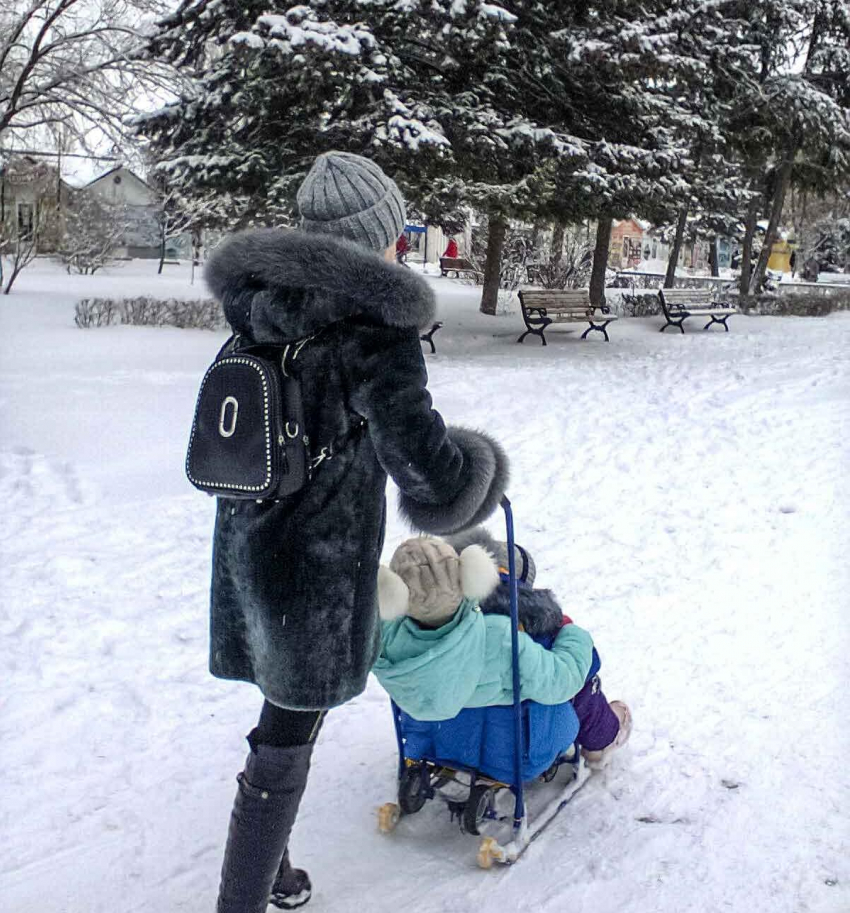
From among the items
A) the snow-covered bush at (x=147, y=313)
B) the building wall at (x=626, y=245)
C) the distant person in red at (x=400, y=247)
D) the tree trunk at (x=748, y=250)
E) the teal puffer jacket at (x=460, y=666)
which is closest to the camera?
the distant person in red at (x=400, y=247)

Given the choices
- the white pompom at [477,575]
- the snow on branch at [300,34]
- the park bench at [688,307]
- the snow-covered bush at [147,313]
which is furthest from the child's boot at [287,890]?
the park bench at [688,307]

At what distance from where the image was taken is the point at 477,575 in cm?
256

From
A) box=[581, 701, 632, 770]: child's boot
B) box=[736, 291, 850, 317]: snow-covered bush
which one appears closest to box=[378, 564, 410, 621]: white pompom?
box=[581, 701, 632, 770]: child's boot

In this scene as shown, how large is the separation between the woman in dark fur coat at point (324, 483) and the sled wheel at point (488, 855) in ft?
2.45

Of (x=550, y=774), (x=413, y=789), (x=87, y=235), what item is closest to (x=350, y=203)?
(x=413, y=789)

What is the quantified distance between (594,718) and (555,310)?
13.9 metres

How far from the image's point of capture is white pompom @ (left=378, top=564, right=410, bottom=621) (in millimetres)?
2492

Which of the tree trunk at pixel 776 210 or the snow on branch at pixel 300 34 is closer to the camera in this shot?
the snow on branch at pixel 300 34

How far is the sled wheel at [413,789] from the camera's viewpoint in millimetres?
3000

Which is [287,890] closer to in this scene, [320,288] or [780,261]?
[320,288]

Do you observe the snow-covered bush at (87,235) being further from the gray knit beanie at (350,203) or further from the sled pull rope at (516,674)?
the gray knit beanie at (350,203)

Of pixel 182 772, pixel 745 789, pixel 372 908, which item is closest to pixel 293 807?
pixel 372 908

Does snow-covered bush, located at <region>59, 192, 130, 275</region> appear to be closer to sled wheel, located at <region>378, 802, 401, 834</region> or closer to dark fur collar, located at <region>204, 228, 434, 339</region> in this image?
sled wheel, located at <region>378, 802, 401, 834</region>

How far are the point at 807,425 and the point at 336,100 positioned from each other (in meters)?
7.36
